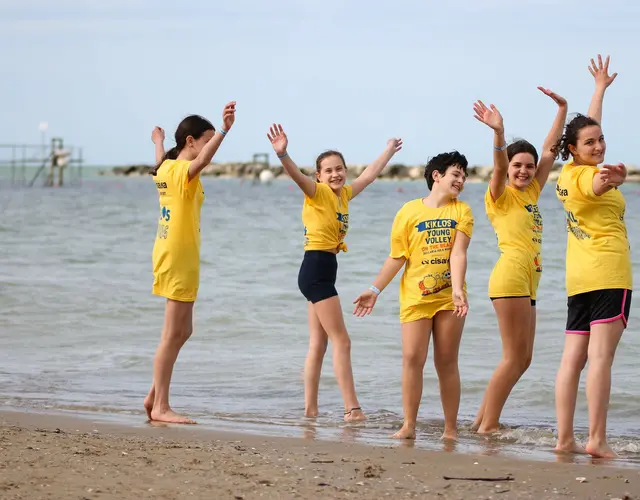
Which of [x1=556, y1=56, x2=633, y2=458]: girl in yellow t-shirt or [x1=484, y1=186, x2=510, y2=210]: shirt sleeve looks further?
[x1=484, y1=186, x2=510, y2=210]: shirt sleeve

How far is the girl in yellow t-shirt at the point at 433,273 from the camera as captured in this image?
5.94 meters

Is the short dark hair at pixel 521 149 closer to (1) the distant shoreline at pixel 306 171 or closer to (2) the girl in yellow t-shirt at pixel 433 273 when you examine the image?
(2) the girl in yellow t-shirt at pixel 433 273

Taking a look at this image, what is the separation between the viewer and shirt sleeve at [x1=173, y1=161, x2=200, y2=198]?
6277 millimetres

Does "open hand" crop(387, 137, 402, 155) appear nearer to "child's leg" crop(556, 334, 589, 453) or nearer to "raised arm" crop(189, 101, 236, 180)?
"raised arm" crop(189, 101, 236, 180)

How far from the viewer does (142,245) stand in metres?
22.8

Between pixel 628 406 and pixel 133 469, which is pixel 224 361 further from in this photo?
pixel 133 469

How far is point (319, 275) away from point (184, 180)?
3.65 ft

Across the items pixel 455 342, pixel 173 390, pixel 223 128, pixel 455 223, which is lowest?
pixel 173 390

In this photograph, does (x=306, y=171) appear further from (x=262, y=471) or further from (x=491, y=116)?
(x=262, y=471)

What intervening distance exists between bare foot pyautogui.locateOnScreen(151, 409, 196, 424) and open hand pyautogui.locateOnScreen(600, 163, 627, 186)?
2772 millimetres

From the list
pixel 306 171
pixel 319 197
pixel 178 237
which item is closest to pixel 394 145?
pixel 319 197

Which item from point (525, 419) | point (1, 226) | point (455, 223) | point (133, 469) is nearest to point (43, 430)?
point (133, 469)

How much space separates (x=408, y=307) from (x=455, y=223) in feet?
1.75

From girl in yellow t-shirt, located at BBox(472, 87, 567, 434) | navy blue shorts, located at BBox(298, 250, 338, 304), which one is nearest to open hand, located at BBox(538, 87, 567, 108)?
girl in yellow t-shirt, located at BBox(472, 87, 567, 434)
